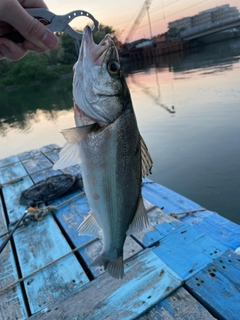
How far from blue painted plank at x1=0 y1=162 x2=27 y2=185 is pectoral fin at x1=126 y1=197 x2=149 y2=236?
5.25 meters

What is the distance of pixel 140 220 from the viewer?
2.18 metres

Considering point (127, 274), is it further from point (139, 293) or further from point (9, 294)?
point (9, 294)

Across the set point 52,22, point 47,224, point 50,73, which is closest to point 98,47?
point 52,22

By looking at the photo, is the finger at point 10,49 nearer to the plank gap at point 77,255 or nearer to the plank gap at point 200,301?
the plank gap at point 77,255

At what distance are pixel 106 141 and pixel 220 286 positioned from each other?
1.93m

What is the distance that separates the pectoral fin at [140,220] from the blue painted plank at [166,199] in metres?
3.17

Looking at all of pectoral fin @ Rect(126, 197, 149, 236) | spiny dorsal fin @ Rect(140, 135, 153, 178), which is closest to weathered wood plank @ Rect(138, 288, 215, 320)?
pectoral fin @ Rect(126, 197, 149, 236)

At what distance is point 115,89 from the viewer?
200 centimetres

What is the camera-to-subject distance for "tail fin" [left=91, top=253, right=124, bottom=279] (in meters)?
2.15

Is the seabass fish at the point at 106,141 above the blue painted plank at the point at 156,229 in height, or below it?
above

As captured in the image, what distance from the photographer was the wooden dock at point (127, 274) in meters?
2.65

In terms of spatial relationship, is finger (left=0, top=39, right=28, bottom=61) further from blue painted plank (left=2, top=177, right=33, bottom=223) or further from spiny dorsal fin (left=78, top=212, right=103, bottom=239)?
blue painted plank (left=2, top=177, right=33, bottom=223)

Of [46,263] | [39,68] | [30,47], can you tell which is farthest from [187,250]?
[39,68]

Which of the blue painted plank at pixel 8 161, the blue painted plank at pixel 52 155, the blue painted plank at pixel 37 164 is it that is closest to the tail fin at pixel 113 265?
the blue painted plank at pixel 37 164
